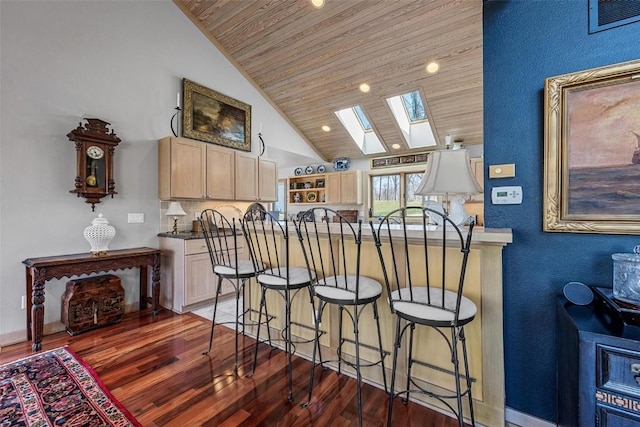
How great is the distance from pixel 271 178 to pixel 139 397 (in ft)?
12.4

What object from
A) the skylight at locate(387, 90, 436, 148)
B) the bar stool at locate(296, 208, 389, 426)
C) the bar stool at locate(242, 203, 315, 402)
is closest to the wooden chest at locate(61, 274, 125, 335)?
the bar stool at locate(242, 203, 315, 402)

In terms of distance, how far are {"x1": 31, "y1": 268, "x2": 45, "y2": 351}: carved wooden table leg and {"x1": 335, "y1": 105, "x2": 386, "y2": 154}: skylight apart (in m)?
5.25

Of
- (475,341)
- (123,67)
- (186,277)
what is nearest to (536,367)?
(475,341)

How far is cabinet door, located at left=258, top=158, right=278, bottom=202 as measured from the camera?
4.88 meters

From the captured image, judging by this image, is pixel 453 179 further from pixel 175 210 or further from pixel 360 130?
pixel 360 130

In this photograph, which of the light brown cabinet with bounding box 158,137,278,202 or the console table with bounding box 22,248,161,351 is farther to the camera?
the light brown cabinet with bounding box 158,137,278,202

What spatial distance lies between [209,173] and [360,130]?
3895 mm


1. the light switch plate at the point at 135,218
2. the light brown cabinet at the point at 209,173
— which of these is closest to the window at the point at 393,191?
the light brown cabinet at the point at 209,173

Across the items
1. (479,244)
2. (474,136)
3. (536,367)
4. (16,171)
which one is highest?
(474,136)

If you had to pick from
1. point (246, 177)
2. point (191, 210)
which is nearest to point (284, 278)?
point (191, 210)

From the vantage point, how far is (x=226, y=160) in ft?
14.1

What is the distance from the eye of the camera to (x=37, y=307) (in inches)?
100

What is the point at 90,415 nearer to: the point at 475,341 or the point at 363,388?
the point at 363,388

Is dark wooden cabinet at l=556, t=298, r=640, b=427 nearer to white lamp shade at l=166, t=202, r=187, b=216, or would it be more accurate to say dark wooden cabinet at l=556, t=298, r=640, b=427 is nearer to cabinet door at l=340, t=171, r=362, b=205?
white lamp shade at l=166, t=202, r=187, b=216
